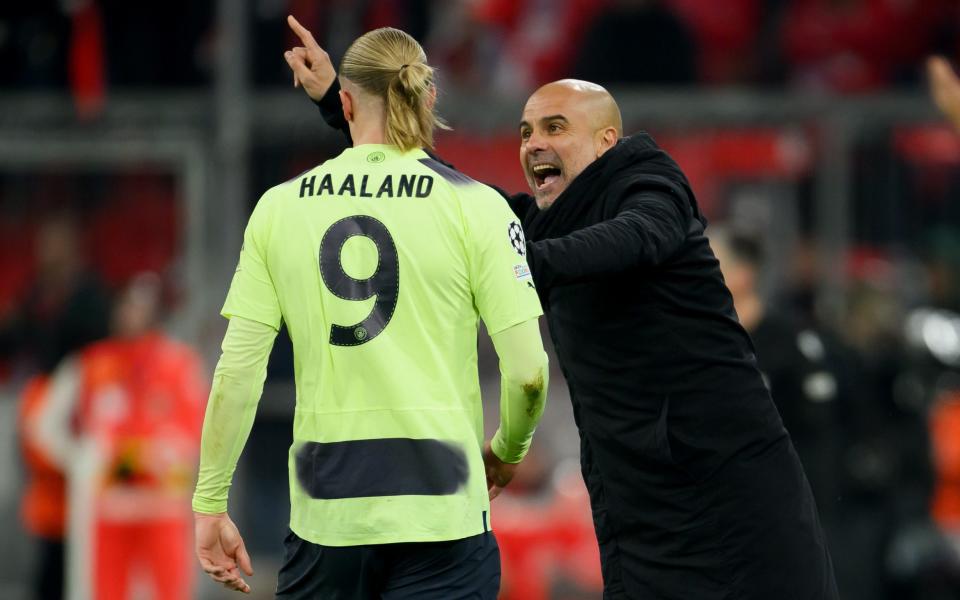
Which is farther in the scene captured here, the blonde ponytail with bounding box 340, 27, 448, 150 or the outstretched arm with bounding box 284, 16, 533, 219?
the outstretched arm with bounding box 284, 16, 533, 219

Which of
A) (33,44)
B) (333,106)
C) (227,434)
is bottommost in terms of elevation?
(227,434)

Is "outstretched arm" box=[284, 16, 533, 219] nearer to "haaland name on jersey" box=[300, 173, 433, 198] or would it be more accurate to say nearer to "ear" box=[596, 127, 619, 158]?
"ear" box=[596, 127, 619, 158]

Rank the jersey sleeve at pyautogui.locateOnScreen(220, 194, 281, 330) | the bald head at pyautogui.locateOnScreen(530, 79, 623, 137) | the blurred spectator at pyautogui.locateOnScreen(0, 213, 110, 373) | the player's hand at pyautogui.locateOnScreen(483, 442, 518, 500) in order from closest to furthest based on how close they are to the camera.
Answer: the jersey sleeve at pyautogui.locateOnScreen(220, 194, 281, 330) → the player's hand at pyautogui.locateOnScreen(483, 442, 518, 500) → the bald head at pyautogui.locateOnScreen(530, 79, 623, 137) → the blurred spectator at pyautogui.locateOnScreen(0, 213, 110, 373)

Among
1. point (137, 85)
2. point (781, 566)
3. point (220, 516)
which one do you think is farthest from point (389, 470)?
point (137, 85)

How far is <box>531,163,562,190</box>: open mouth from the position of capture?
4641 mm

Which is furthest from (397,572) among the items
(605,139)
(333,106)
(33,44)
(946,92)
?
(33,44)

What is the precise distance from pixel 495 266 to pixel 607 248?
269mm

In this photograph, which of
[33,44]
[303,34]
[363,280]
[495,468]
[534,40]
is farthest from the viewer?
[534,40]

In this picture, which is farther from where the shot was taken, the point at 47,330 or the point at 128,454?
the point at 47,330

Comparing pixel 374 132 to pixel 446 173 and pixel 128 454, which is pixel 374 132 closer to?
pixel 446 173

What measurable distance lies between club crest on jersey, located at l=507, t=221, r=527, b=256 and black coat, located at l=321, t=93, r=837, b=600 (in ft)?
0.94

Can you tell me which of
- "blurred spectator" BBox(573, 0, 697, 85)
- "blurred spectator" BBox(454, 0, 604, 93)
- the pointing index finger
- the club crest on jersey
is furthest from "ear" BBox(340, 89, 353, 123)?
"blurred spectator" BBox(454, 0, 604, 93)

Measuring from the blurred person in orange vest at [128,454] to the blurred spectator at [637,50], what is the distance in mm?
3338

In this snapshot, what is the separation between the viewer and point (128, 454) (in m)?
9.62
